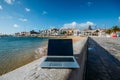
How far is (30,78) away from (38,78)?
0.10 meters

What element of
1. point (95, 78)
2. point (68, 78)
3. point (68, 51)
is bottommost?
point (95, 78)

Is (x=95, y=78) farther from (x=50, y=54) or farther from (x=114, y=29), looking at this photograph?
(x=114, y=29)

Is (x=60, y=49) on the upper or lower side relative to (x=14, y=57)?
upper

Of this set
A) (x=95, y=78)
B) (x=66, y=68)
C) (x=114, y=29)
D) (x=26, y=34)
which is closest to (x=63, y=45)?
(x=66, y=68)

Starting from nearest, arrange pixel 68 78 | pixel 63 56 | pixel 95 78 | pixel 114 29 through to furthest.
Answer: pixel 68 78 < pixel 63 56 < pixel 95 78 < pixel 114 29

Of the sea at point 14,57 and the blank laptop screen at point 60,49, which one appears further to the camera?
the sea at point 14,57

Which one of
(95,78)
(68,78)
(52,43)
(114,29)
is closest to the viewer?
(68,78)

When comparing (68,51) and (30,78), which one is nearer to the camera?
(30,78)

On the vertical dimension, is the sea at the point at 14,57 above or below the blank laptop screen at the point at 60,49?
below

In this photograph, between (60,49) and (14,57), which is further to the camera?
(14,57)

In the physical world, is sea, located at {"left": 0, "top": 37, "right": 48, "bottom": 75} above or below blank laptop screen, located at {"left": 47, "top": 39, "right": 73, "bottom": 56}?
below

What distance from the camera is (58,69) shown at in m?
2.37

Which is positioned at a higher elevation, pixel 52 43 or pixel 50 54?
pixel 52 43

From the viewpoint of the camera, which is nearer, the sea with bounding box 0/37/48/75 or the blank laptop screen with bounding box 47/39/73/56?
the blank laptop screen with bounding box 47/39/73/56
